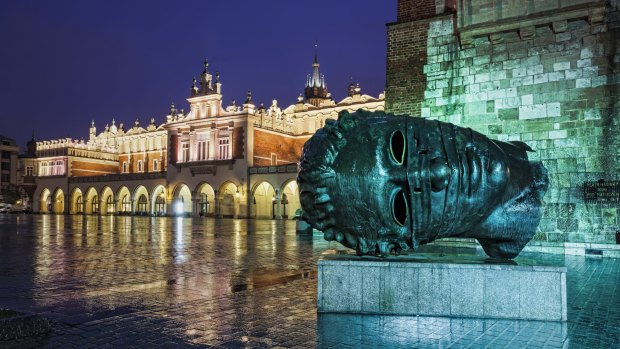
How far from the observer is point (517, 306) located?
497 cm

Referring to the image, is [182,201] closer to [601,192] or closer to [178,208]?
[178,208]

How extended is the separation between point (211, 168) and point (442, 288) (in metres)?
40.7

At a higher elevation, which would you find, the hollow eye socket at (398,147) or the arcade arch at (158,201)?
the hollow eye socket at (398,147)

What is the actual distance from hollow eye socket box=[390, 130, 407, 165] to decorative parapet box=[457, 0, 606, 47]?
915 cm

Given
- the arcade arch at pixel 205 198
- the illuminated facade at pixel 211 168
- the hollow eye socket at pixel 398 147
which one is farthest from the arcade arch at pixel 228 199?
the hollow eye socket at pixel 398 147

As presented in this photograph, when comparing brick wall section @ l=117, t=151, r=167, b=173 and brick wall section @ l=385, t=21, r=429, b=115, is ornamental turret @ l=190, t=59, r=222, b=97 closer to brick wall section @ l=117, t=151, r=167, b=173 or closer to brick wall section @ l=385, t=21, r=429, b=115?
brick wall section @ l=117, t=151, r=167, b=173

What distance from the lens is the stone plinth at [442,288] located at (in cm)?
492

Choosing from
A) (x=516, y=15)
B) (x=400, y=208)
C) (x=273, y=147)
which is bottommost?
(x=400, y=208)

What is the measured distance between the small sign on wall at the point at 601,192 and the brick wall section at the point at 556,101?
12 centimetres

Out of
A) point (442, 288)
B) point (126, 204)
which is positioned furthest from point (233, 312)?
point (126, 204)

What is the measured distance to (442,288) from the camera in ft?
16.7

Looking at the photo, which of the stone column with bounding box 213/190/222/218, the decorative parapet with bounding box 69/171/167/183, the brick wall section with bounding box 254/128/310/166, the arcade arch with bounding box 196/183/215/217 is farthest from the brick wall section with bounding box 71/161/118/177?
the brick wall section with bounding box 254/128/310/166

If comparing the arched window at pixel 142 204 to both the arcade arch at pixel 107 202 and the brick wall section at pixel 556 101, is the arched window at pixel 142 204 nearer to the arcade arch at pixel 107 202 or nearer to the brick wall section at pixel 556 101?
the arcade arch at pixel 107 202

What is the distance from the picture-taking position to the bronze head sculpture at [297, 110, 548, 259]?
4668 mm
